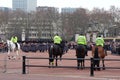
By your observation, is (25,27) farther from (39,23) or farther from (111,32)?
(111,32)

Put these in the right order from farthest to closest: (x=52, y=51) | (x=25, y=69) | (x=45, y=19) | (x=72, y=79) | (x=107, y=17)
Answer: (x=45, y=19)
(x=107, y=17)
(x=52, y=51)
(x=25, y=69)
(x=72, y=79)

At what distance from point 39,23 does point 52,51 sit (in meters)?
117

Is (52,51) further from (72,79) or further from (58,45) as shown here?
(72,79)

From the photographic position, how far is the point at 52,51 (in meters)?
26.3

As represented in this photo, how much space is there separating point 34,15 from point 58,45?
388 ft

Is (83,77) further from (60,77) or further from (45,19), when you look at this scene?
(45,19)

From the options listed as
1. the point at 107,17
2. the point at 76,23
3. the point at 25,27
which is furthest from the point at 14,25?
the point at 107,17

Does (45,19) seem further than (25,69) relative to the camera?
Yes

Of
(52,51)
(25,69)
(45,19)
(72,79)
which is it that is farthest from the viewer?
(45,19)

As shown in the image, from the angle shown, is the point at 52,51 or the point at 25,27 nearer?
the point at 52,51

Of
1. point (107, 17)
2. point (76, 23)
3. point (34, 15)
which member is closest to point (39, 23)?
point (34, 15)

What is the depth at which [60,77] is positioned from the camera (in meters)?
19.6

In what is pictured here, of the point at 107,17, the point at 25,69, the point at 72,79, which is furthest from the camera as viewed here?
the point at 107,17

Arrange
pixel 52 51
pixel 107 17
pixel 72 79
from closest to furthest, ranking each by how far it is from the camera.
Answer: pixel 72 79
pixel 52 51
pixel 107 17
